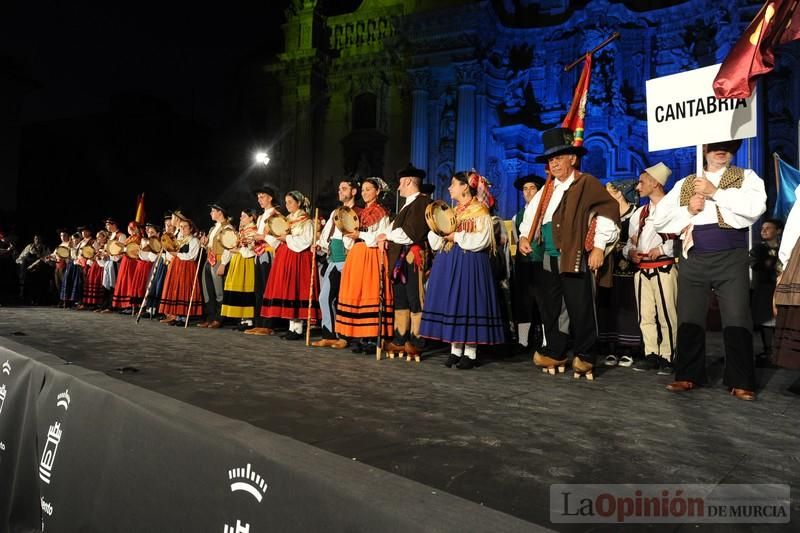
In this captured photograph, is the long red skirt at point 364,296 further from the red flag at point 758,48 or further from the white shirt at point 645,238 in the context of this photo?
the red flag at point 758,48

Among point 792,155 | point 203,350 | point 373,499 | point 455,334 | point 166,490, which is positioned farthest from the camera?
point 792,155

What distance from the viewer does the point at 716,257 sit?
3.71 m

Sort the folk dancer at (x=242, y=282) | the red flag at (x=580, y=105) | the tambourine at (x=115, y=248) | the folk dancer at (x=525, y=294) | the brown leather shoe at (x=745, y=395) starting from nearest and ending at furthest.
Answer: the brown leather shoe at (x=745, y=395)
the red flag at (x=580, y=105)
the folk dancer at (x=525, y=294)
the folk dancer at (x=242, y=282)
the tambourine at (x=115, y=248)

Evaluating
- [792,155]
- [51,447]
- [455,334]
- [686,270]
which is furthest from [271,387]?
[792,155]

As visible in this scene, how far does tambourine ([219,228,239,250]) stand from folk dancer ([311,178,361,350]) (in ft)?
6.80

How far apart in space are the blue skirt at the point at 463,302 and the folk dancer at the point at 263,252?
10.3 feet

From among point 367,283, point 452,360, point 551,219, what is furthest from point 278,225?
point 551,219

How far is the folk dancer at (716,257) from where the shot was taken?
358cm

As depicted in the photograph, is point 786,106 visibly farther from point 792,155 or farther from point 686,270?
point 686,270

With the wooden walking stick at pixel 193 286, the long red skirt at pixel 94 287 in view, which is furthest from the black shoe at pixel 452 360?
the long red skirt at pixel 94 287

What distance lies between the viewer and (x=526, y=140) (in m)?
20.0

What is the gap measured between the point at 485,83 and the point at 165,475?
20744 millimetres

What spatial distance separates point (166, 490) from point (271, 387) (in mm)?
1603

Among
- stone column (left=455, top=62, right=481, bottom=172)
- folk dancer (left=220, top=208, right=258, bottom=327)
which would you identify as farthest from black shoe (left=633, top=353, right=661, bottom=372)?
stone column (left=455, top=62, right=481, bottom=172)
